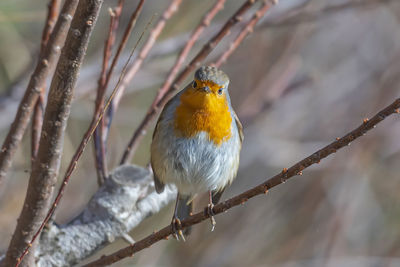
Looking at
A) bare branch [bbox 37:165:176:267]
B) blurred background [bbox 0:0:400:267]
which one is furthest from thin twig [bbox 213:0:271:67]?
blurred background [bbox 0:0:400:267]

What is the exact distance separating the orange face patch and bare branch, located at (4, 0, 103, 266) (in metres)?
1.07

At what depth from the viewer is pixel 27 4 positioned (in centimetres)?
594

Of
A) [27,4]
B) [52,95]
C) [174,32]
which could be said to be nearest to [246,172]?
[174,32]

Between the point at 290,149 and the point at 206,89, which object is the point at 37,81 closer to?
the point at 206,89

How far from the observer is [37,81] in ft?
6.85

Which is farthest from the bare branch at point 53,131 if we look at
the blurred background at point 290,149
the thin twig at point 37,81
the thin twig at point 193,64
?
the blurred background at point 290,149

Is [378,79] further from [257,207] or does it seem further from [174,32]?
[174,32]

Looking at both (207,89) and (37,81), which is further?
(207,89)

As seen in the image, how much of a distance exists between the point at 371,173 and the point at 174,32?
7.37 ft

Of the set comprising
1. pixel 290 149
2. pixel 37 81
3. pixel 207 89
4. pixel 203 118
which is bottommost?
pixel 37 81

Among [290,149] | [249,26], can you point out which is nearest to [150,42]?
[249,26]

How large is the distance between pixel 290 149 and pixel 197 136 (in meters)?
2.11

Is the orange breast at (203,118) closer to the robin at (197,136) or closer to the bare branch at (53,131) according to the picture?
the robin at (197,136)

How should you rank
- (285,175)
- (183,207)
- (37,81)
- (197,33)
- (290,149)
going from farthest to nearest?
1. (290,149)
2. (183,207)
3. (197,33)
4. (37,81)
5. (285,175)
